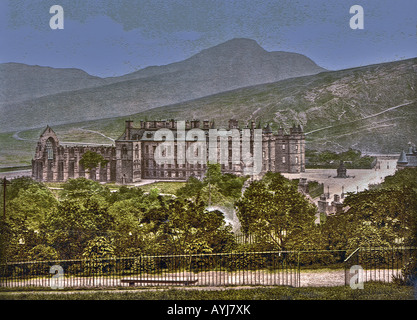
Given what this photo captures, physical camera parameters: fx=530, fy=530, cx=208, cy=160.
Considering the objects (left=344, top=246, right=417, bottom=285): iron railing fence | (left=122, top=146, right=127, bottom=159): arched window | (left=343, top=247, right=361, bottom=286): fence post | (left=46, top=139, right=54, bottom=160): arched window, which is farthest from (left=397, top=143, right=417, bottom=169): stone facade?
(left=46, top=139, right=54, bottom=160): arched window

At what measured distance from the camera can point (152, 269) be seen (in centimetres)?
939

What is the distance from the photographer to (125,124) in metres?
10.6

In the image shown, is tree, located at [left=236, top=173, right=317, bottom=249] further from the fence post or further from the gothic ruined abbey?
the fence post

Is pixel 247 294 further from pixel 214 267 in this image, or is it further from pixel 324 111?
pixel 324 111

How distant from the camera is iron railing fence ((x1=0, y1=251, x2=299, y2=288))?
30.2ft

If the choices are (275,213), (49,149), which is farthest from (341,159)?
(49,149)

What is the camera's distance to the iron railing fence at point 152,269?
30.2 feet

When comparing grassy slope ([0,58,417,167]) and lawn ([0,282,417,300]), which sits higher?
grassy slope ([0,58,417,167])

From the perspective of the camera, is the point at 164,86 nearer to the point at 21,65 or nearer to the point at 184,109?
the point at 184,109

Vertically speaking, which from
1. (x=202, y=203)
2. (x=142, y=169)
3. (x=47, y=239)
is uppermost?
(x=142, y=169)

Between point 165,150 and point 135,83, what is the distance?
59.4 inches

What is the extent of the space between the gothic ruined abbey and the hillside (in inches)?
19.3

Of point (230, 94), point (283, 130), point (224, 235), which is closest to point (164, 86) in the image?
point (230, 94)
